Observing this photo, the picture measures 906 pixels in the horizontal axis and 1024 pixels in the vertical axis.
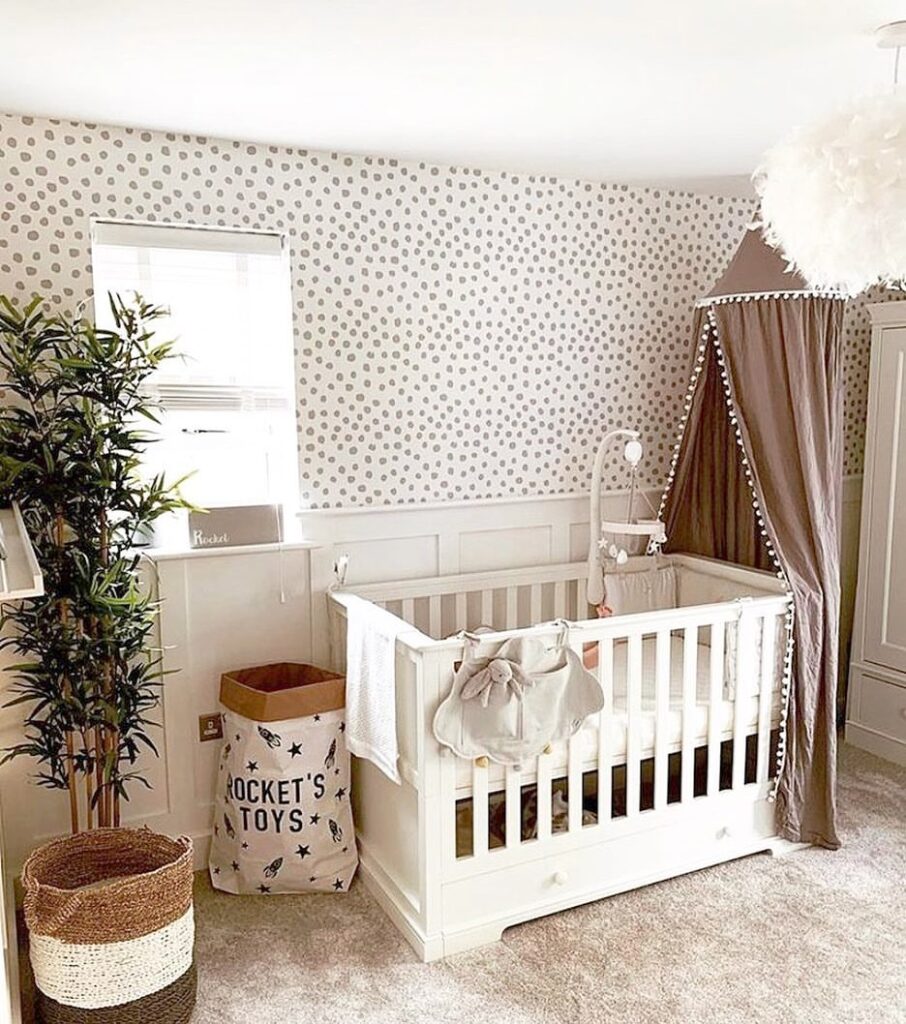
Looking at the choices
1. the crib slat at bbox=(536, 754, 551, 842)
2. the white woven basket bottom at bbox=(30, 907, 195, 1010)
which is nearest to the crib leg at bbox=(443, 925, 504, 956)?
the crib slat at bbox=(536, 754, 551, 842)

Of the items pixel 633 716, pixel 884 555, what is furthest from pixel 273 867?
pixel 884 555

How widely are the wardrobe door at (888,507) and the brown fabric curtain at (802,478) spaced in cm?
86

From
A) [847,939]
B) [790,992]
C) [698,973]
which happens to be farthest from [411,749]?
[847,939]

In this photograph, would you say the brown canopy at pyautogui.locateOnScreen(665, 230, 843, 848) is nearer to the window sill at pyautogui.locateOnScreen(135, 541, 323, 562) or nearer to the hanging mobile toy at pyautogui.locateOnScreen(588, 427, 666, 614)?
the hanging mobile toy at pyautogui.locateOnScreen(588, 427, 666, 614)

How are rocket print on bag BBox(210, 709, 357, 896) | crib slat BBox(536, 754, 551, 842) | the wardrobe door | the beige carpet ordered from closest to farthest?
the beige carpet → crib slat BBox(536, 754, 551, 842) → rocket print on bag BBox(210, 709, 357, 896) → the wardrobe door

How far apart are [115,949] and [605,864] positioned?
1.43m

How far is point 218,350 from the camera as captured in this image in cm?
301

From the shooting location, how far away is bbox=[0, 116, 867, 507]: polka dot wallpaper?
2730mm

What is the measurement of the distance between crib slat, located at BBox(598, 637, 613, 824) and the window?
46.5 inches

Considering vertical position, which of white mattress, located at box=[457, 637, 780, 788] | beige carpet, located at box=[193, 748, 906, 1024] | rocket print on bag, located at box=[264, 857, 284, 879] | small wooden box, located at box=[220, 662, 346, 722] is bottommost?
beige carpet, located at box=[193, 748, 906, 1024]

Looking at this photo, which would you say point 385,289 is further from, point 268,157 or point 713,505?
point 713,505

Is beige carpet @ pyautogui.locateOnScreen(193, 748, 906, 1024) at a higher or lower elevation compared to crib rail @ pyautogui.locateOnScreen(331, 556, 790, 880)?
lower

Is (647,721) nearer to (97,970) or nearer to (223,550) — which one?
(223,550)

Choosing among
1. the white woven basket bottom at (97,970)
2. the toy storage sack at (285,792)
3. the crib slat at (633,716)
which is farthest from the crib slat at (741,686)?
the white woven basket bottom at (97,970)
